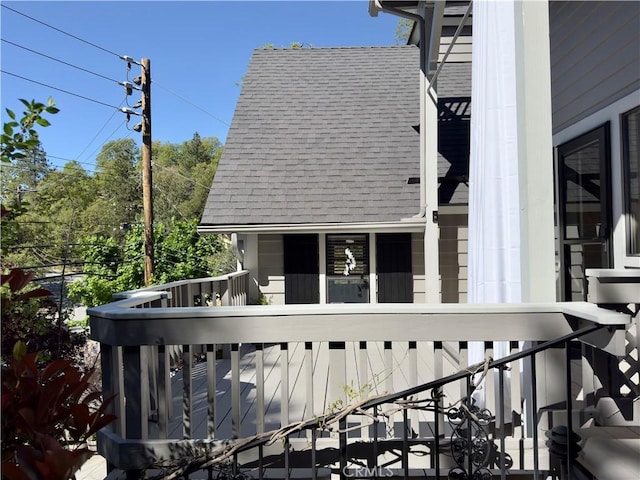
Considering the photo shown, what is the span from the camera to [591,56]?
4.13 metres

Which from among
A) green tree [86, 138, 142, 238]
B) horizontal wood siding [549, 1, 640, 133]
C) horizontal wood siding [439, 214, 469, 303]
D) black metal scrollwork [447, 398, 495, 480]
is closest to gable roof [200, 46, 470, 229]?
horizontal wood siding [439, 214, 469, 303]

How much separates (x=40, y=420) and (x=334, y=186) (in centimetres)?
716

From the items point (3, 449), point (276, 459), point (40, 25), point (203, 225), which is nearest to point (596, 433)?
point (276, 459)

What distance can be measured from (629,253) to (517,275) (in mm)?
1669

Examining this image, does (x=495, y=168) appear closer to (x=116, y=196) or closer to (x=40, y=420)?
(x=40, y=420)

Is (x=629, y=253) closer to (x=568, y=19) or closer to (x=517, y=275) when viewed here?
(x=517, y=275)

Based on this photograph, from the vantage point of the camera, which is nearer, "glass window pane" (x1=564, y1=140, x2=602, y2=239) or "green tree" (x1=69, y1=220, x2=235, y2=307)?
"glass window pane" (x1=564, y1=140, x2=602, y2=239)

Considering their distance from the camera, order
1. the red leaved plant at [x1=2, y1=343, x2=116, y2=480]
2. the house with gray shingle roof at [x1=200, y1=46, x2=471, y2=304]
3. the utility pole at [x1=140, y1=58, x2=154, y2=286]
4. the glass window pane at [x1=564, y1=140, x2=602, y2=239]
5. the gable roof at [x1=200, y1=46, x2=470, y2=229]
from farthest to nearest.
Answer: the utility pole at [x1=140, y1=58, x2=154, y2=286] → the gable roof at [x1=200, y1=46, x2=470, y2=229] → the house with gray shingle roof at [x1=200, y1=46, x2=471, y2=304] → the glass window pane at [x1=564, y1=140, x2=602, y2=239] → the red leaved plant at [x1=2, y1=343, x2=116, y2=480]

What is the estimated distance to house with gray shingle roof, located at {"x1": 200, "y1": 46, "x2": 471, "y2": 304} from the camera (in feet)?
26.1

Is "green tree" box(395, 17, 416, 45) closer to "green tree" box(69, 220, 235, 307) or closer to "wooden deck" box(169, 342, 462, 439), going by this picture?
"green tree" box(69, 220, 235, 307)

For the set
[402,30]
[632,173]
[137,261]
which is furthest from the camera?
[402,30]

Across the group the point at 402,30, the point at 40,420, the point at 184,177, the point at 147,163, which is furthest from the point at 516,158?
the point at 184,177

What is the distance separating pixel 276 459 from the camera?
9.34ft

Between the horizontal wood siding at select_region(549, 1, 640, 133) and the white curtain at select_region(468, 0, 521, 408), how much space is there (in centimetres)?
135
